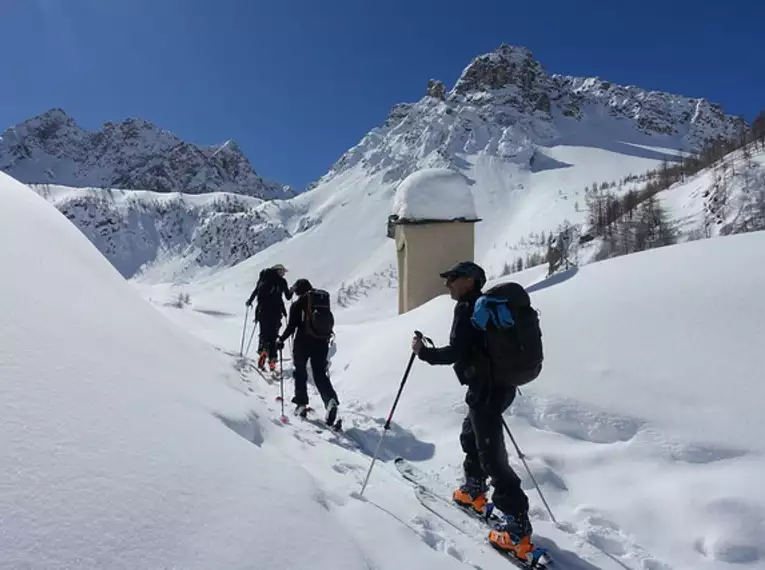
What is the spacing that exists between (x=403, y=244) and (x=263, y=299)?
5454 mm

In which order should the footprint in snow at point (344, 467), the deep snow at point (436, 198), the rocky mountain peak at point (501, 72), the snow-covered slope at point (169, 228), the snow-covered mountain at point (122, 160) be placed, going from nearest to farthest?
the footprint in snow at point (344, 467), the deep snow at point (436, 198), the snow-covered slope at point (169, 228), the rocky mountain peak at point (501, 72), the snow-covered mountain at point (122, 160)

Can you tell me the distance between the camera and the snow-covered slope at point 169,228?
184 feet

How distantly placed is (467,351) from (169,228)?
66782 mm

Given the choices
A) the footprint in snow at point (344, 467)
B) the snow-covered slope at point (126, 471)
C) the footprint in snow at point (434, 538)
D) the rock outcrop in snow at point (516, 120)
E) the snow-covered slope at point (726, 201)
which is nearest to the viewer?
the snow-covered slope at point (126, 471)

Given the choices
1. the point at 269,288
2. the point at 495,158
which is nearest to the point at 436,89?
the point at 495,158

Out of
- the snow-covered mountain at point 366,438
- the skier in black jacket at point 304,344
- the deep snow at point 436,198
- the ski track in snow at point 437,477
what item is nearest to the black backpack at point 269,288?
the snow-covered mountain at point 366,438

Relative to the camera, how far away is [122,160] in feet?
541

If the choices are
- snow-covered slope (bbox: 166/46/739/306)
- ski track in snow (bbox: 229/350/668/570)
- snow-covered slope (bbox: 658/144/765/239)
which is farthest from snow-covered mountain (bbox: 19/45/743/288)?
ski track in snow (bbox: 229/350/668/570)

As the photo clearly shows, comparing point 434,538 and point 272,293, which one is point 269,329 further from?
point 434,538

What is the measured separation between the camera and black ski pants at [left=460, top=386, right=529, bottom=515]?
3021 mm

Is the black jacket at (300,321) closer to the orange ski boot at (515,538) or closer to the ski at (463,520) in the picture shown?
the ski at (463,520)

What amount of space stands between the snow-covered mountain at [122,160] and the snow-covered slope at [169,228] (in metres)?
66.8

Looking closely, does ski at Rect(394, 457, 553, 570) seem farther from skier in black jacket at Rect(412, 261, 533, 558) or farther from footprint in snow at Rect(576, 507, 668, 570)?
footprint in snow at Rect(576, 507, 668, 570)

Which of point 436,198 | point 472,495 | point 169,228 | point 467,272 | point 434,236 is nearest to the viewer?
point 467,272
